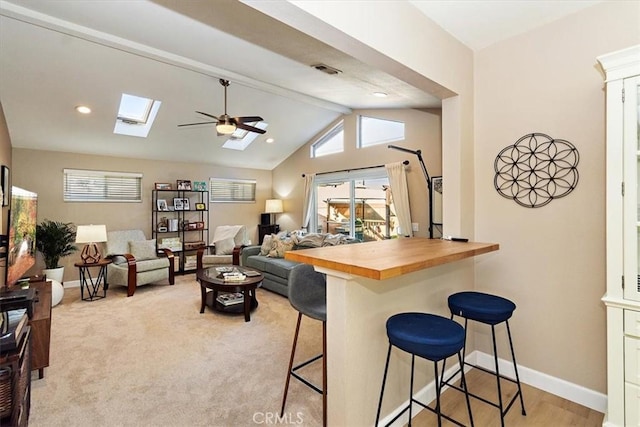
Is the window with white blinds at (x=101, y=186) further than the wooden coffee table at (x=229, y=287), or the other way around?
the window with white blinds at (x=101, y=186)

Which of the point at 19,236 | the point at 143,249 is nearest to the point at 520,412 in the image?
the point at 19,236

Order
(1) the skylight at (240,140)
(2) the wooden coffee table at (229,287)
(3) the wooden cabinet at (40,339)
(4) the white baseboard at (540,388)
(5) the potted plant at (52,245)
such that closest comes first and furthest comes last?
1. (4) the white baseboard at (540,388)
2. (3) the wooden cabinet at (40,339)
3. (2) the wooden coffee table at (229,287)
4. (5) the potted plant at (52,245)
5. (1) the skylight at (240,140)

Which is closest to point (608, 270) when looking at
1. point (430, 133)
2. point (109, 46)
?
point (430, 133)

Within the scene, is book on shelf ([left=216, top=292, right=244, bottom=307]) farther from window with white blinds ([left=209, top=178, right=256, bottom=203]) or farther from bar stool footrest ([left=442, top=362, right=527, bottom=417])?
window with white blinds ([left=209, top=178, right=256, bottom=203])

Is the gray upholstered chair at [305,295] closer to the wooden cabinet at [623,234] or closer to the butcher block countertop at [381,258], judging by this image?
the butcher block countertop at [381,258]

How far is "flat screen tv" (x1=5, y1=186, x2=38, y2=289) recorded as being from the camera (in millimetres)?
2715

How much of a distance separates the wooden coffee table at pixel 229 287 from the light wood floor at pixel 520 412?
2253 millimetres

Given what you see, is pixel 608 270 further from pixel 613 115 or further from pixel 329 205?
pixel 329 205

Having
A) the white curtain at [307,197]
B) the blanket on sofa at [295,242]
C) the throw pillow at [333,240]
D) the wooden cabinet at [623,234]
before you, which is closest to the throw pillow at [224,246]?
the blanket on sofa at [295,242]

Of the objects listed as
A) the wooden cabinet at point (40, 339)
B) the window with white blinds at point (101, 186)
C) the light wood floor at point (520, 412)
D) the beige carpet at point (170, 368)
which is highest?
the window with white blinds at point (101, 186)

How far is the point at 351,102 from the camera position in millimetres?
4691

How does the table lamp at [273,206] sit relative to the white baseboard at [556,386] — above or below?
above

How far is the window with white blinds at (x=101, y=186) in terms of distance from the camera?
5.14m

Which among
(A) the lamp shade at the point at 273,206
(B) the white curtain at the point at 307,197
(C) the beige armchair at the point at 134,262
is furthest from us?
(A) the lamp shade at the point at 273,206
